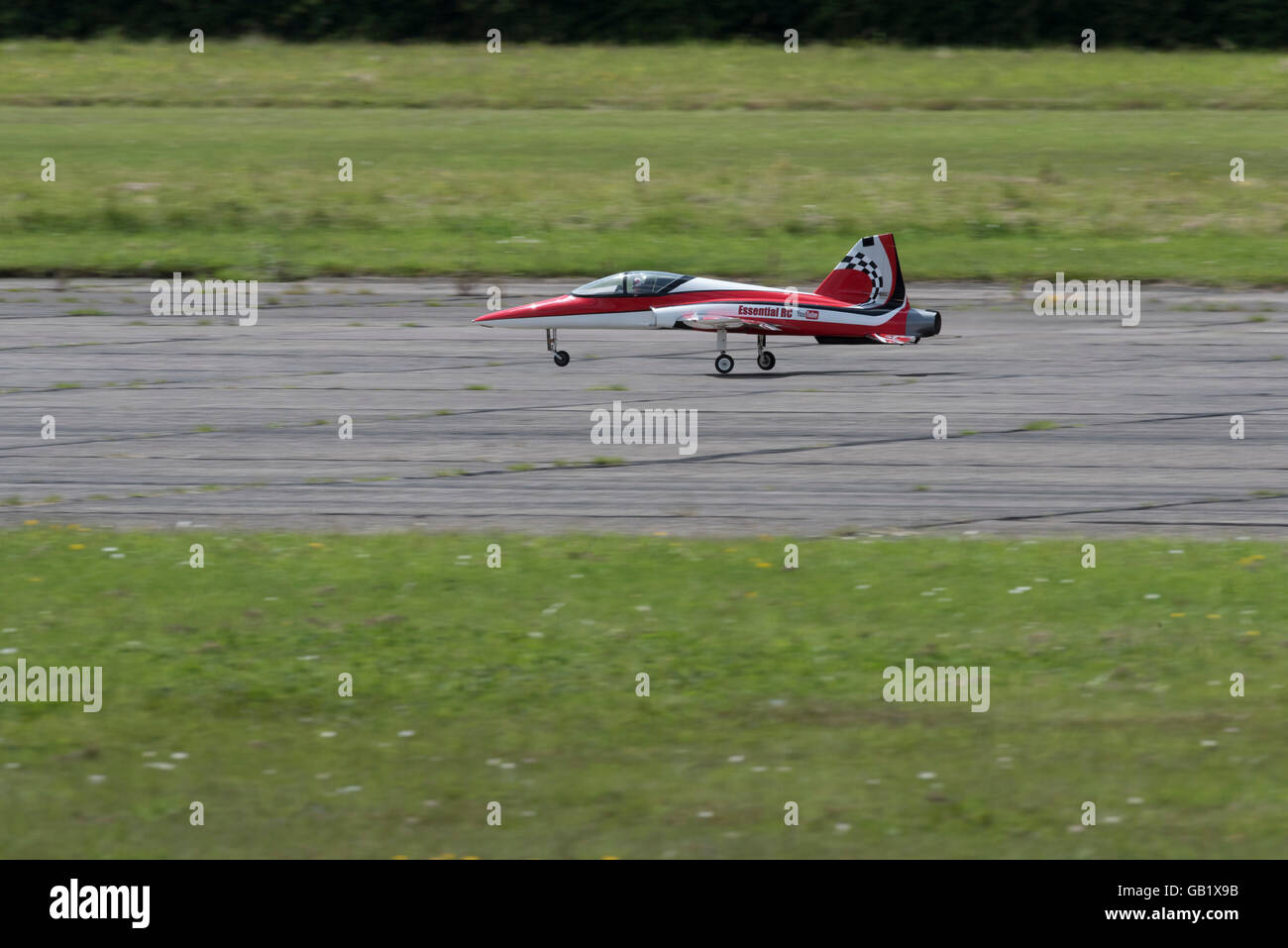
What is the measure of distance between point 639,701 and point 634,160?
38614 millimetres

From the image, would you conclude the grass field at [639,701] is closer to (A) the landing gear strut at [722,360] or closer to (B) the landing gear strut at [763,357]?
(A) the landing gear strut at [722,360]

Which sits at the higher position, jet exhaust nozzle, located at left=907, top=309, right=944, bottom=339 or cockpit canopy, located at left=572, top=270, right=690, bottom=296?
cockpit canopy, located at left=572, top=270, right=690, bottom=296

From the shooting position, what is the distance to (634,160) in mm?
49656

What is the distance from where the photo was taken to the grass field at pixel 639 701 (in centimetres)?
1038

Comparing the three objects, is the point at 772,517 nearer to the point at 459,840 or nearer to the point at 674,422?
the point at 674,422

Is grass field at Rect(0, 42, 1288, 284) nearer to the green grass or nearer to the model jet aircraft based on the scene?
the green grass

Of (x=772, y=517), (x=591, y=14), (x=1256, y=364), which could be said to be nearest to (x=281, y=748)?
(x=772, y=517)

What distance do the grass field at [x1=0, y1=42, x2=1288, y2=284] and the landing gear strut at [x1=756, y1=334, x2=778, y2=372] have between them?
7.81 metres

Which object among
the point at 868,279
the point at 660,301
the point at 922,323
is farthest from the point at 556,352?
the point at 922,323

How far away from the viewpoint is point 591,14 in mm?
71500

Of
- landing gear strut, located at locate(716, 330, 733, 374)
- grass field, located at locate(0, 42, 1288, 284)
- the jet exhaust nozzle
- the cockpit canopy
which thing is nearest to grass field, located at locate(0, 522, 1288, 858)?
landing gear strut, located at locate(716, 330, 733, 374)

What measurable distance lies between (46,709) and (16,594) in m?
2.99

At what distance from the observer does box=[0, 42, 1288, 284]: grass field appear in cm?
3828

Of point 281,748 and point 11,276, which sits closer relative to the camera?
point 281,748
